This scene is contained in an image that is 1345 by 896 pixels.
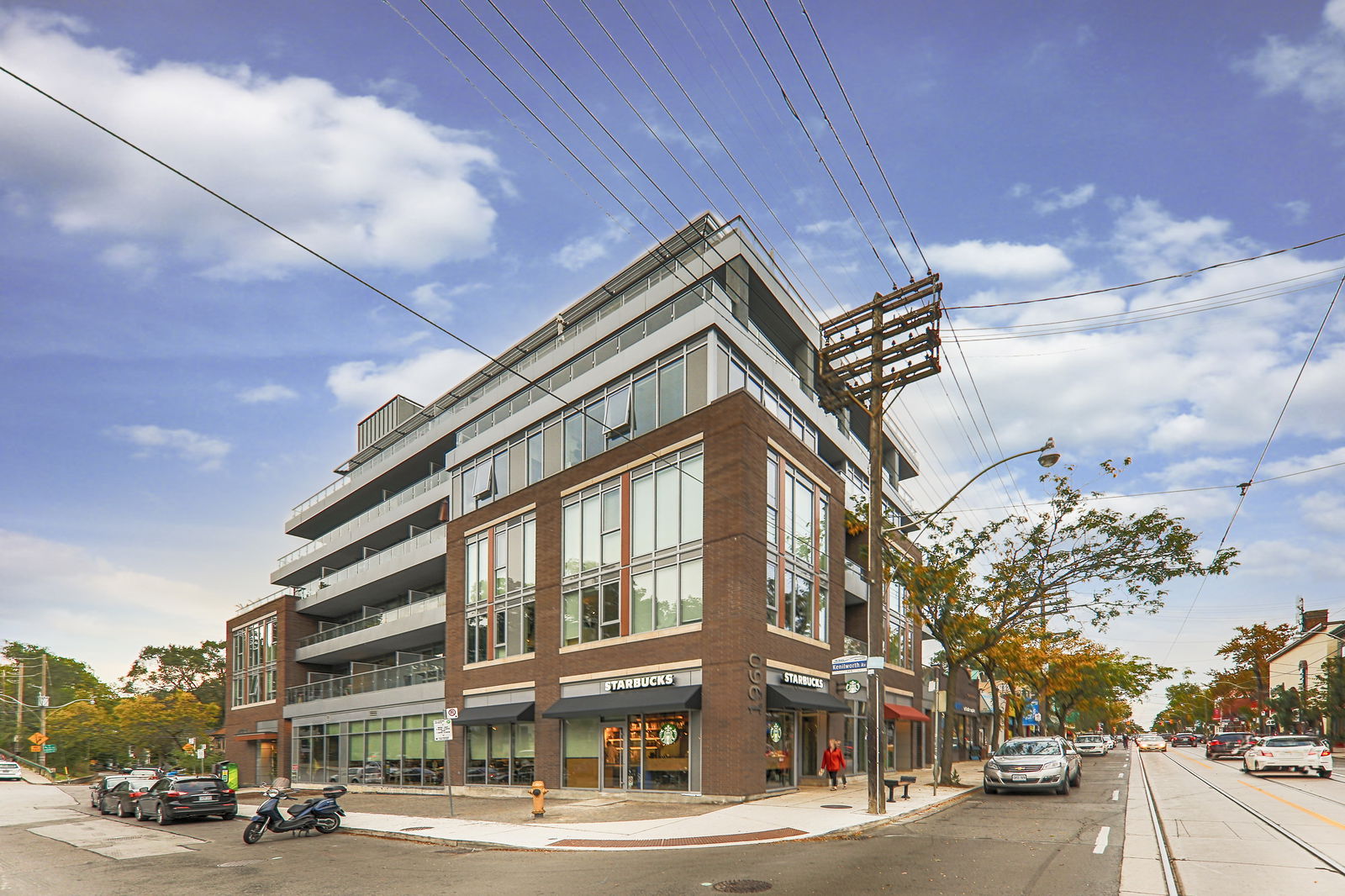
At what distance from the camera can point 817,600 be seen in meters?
30.0

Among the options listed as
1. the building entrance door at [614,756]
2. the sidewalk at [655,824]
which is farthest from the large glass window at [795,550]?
the building entrance door at [614,756]

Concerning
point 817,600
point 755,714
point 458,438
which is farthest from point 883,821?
Result: point 458,438

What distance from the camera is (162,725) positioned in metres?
68.9

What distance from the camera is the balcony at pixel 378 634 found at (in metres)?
39.1

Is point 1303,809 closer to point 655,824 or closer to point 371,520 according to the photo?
point 655,824

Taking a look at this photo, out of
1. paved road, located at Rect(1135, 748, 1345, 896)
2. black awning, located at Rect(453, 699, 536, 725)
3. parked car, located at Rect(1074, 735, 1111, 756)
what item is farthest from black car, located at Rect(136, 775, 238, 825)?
parked car, located at Rect(1074, 735, 1111, 756)

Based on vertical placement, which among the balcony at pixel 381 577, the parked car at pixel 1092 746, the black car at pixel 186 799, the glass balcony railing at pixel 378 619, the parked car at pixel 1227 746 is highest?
the balcony at pixel 381 577

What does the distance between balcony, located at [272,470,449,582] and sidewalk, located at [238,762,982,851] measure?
1753 cm

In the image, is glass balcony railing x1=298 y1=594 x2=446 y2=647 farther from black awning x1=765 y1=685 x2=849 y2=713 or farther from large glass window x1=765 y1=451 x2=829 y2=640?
black awning x1=765 y1=685 x2=849 y2=713

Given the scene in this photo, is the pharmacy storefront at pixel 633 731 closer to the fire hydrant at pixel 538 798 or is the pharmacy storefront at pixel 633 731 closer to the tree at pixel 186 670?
the fire hydrant at pixel 538 798

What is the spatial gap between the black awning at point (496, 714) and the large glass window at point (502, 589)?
1.81 meters

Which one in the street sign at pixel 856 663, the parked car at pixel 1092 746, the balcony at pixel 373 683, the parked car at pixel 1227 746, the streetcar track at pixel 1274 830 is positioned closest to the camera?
the streetcar track at pixel 1274 830

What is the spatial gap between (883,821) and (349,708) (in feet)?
100

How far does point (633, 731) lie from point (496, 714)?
6869 millimetres
